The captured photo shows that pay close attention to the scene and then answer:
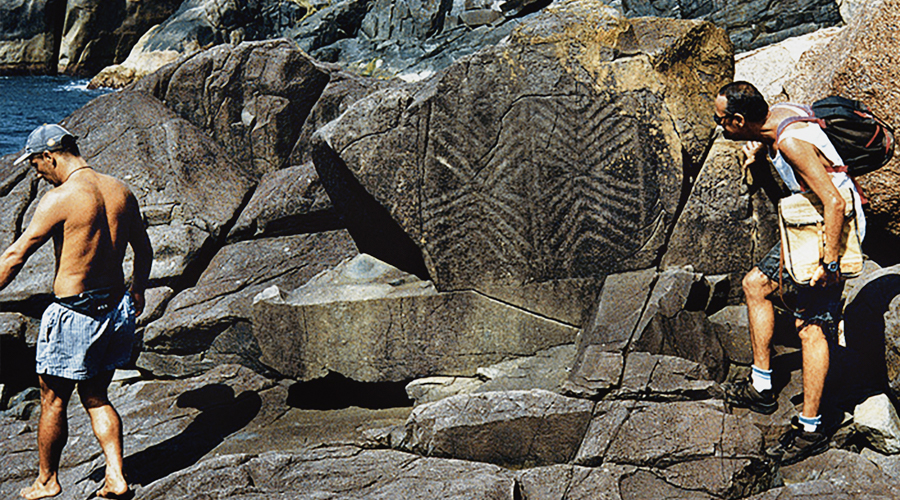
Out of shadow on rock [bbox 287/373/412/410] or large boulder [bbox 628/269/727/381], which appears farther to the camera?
shadow on rock [bbox 287/373/412/410]

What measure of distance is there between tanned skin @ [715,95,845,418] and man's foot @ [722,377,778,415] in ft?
0.48

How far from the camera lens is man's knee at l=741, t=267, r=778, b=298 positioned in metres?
3.94

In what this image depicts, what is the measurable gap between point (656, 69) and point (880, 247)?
1.81 m

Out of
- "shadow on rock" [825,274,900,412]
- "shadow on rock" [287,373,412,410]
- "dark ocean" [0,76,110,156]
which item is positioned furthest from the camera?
"dark ocean" [0,76,110,156]

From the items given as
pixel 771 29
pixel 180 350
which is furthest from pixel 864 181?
pixel 771 29

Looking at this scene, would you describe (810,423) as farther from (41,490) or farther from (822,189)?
(41,490)

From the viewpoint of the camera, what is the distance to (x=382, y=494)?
11.9 feet

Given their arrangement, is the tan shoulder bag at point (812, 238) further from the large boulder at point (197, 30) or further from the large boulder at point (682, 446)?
the large boulder at point (197, 30)

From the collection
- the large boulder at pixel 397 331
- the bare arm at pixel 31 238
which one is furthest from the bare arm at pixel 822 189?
the bare arm at pixel 31 238

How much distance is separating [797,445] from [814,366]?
402 mm

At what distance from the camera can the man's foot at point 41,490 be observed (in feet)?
13.0

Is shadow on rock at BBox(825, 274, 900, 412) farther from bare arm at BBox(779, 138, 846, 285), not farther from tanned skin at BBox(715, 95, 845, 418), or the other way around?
bare arm at BBox(779, 138, 846, 285)

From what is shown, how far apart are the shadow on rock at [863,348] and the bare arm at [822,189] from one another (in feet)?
2.72

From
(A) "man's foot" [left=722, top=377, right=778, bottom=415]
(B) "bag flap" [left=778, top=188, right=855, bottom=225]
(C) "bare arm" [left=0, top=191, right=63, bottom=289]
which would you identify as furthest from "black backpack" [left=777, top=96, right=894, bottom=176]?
(C) "bare arm" [left=0, top=191, right=63, bottom=289]
